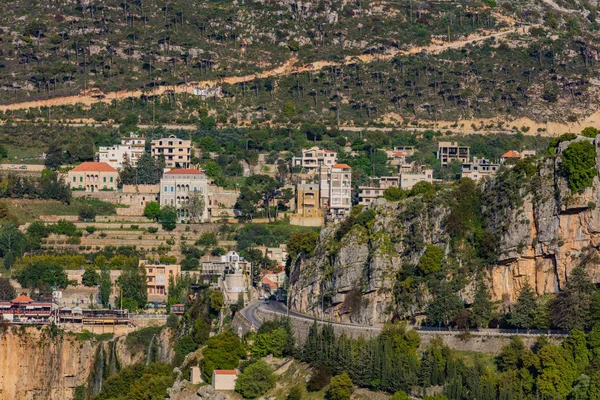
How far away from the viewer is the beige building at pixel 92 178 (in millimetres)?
149250

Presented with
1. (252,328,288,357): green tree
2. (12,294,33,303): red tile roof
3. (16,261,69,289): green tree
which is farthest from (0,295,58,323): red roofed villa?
(252,328,288,357): green tree

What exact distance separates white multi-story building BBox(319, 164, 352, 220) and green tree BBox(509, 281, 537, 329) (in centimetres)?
5390

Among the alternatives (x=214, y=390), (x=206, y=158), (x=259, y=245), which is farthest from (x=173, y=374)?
(x=206, y=158)

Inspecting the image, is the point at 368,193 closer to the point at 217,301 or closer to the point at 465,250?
the point at 217,301

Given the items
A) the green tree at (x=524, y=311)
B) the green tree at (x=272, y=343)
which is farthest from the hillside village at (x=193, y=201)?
the green tree at (x=524, y=311)

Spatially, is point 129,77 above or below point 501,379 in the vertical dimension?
above

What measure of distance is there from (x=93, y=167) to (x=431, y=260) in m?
59.8

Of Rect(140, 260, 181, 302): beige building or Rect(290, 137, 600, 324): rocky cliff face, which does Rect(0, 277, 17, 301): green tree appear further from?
Rect(290, 137, 600, 324): rocky cliff face

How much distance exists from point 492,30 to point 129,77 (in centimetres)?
3979

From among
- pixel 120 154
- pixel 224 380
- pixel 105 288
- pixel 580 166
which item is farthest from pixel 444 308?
pixel 120 154

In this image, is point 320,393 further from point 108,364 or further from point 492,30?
point 492,30

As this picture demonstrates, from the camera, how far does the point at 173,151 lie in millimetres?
155500

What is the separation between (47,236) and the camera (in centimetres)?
13800

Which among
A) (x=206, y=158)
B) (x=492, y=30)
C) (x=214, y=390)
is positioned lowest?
(x=214, y=390)
